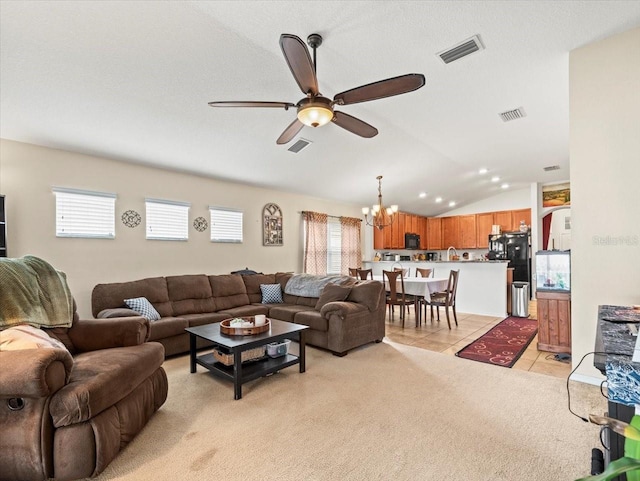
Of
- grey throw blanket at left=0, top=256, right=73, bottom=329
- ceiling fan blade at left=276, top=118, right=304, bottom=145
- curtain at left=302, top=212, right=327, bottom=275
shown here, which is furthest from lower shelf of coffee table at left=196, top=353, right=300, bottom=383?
curtain at left=302, top=212, right=327, bottom=275

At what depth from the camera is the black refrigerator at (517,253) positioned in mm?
7660

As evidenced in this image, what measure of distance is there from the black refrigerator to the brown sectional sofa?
5.09 m

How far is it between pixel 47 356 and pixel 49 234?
2914mm

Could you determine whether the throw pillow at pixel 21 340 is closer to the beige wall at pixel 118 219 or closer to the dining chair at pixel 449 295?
the beige wall at pixel 118 219

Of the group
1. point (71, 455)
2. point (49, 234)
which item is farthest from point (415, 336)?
point (49, 234)

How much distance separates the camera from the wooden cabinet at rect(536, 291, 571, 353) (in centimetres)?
383

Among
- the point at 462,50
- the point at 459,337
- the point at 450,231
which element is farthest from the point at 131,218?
the point at 450,231

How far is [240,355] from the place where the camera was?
2773mm

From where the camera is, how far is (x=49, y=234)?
3.86 metres

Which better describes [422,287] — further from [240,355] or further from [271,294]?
[240,355]

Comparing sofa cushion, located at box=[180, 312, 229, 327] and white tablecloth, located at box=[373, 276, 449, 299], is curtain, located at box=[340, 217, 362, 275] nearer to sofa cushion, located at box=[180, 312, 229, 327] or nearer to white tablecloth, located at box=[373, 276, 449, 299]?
white tablecloth, located at box=[373, 276, 449, 299]

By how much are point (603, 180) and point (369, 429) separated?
9.77ft

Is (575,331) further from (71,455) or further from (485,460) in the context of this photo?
(71,455)

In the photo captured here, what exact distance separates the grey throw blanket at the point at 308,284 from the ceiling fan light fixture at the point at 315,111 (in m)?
2.57
